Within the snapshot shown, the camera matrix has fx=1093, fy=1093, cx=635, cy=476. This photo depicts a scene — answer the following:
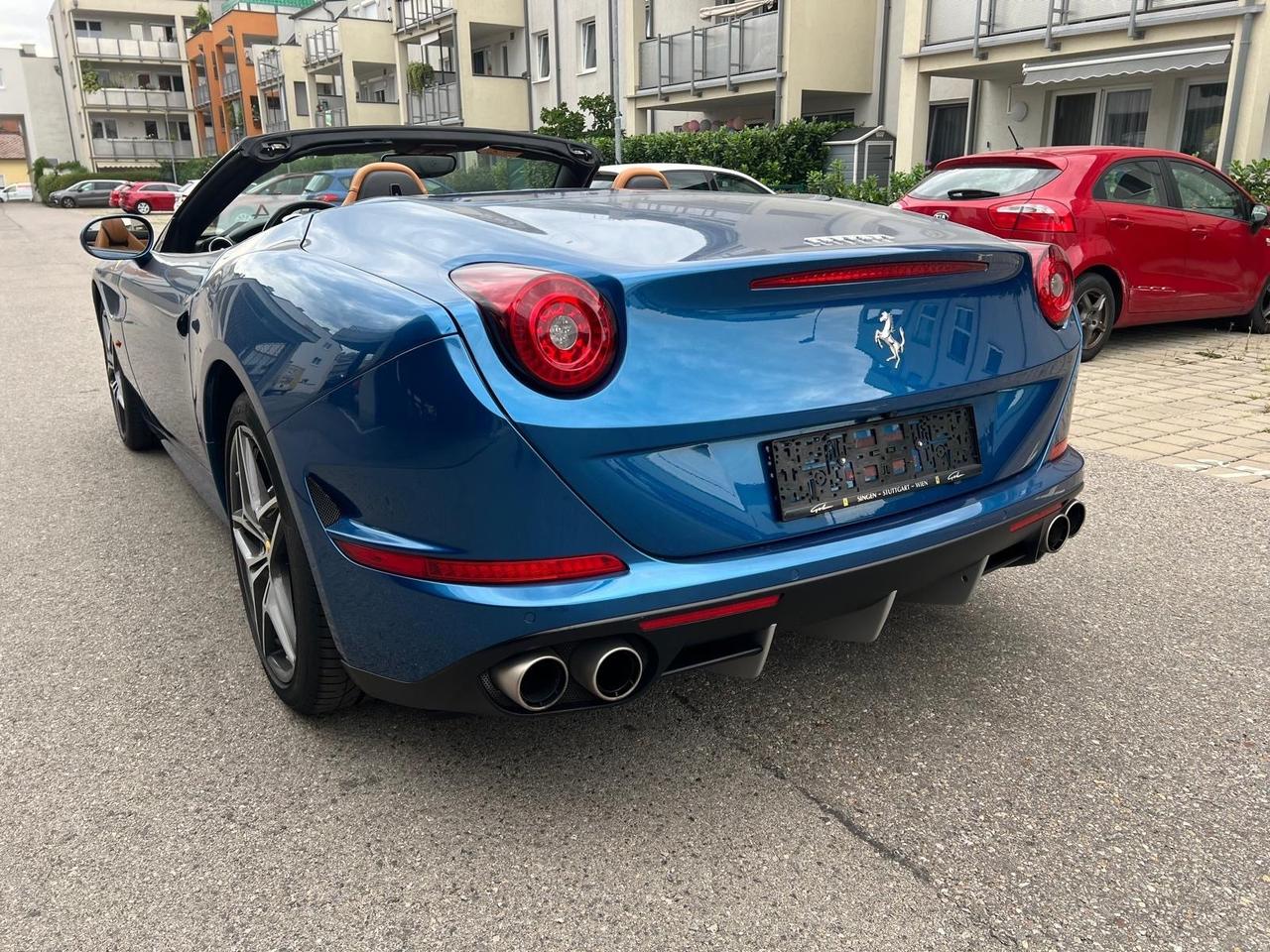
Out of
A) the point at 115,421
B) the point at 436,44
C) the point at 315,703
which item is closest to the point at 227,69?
the point at 436,44

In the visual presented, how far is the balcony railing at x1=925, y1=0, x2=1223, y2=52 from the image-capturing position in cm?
1484

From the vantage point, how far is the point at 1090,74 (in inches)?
594

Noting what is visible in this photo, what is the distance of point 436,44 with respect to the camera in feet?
132

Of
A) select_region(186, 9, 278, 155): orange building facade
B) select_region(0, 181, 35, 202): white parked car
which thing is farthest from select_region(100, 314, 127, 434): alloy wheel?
select_region(0, 181, 35, 202): white parked car

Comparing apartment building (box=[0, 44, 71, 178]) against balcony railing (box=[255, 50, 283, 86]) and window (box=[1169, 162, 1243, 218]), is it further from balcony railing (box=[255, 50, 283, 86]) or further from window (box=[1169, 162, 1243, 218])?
window (box=[1169, 162, 1243, 218])

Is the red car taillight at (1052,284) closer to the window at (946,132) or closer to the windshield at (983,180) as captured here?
the windshield at (983,180)

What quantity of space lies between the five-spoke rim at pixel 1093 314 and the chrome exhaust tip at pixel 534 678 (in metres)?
6.75

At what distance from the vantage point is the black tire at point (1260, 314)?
29.7ft

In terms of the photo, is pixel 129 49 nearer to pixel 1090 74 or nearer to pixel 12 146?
pixel 12 146

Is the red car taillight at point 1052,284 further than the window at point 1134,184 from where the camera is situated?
No

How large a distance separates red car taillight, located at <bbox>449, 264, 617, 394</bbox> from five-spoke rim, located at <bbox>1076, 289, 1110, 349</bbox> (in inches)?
261

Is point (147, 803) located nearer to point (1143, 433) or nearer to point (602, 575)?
point (602, 575)

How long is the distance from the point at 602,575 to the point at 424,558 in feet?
1.09

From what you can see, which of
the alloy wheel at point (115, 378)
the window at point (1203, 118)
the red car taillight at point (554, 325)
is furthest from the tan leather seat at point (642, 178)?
the window at point (1203, 118)
